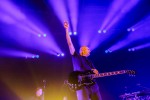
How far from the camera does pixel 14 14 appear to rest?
25.2 ft

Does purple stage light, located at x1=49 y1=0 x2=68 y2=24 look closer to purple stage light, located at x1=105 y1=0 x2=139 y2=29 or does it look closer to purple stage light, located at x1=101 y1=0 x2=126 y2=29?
purple stage light, located at x1=101 y1=0 x2=126 y2=29

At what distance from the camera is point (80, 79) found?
16.2 ft

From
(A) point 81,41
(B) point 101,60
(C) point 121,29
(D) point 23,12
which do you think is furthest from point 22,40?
(C) point 121,29

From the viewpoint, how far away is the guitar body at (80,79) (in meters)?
4.87

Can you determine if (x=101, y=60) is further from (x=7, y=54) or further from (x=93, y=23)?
(x=7, y=54)

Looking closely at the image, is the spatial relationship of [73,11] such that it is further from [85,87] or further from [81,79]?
[85,87]

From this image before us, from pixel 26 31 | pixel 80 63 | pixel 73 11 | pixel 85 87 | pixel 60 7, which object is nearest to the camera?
pixel 85 87

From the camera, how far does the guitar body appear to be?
4867 mm

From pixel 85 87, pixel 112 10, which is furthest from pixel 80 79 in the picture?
pixel 112 10

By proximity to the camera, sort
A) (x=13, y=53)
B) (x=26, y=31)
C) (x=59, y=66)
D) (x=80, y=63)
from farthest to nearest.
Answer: (x=59, y=66), (x=13, y=53), (x=26, y=31), (x=80, y=63)

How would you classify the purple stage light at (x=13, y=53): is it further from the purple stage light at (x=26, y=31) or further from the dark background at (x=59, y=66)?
the purple stage light at (x=26, y=31)

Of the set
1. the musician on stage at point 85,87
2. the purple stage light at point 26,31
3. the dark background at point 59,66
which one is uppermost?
the purple stage light at point 26,31

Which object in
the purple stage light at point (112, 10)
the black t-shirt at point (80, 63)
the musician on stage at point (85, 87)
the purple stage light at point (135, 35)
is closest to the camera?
the musician on stage at point (85, 87)

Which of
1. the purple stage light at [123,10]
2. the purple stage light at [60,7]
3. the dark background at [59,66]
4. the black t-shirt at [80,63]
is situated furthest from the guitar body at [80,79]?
the purple stage light at [123,10]
